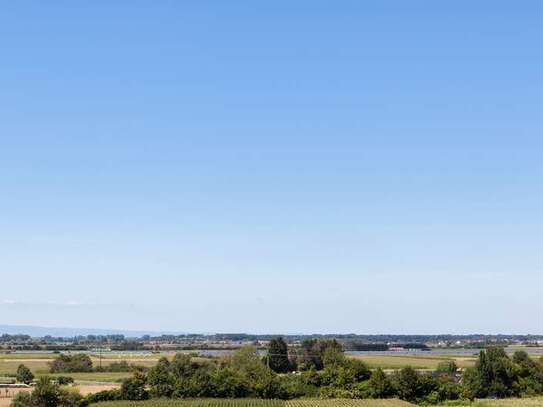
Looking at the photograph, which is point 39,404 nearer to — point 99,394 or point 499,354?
point 99,394

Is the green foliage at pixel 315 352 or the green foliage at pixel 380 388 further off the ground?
the green foliage at pixel 315 352

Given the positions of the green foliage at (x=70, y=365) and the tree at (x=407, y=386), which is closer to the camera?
the tree at (x=407, y=386)

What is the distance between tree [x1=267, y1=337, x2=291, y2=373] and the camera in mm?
112000

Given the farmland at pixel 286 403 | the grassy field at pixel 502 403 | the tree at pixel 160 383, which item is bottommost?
the grassy field at pixel 502 403

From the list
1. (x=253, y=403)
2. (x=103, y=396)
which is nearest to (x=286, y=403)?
(x=253, y=403)

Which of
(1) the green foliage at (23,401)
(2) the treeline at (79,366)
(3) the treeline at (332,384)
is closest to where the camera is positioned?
(1) the green foliage at (23,401)

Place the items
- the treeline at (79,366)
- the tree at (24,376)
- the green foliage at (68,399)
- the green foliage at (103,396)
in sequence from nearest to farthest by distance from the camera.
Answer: the green foliage at (68,399) → the green foliage at (103,396) → the tree at (24,376) → the treeline at (79,366)

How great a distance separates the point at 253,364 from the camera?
94812 mm

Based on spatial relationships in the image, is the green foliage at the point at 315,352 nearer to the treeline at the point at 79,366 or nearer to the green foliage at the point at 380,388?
the treeline at the point at 79,366

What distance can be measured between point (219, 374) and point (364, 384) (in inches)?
610

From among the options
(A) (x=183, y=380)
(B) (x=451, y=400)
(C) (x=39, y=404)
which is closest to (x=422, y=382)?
(B) (x=451, y=400)

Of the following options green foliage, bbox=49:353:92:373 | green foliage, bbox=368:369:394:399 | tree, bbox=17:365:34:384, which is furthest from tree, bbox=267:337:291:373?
→ tree, bbox=17:365:34:384

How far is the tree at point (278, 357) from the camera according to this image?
367 feet

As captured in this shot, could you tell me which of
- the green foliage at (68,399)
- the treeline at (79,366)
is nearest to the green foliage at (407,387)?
the green foliage at (68,399)
